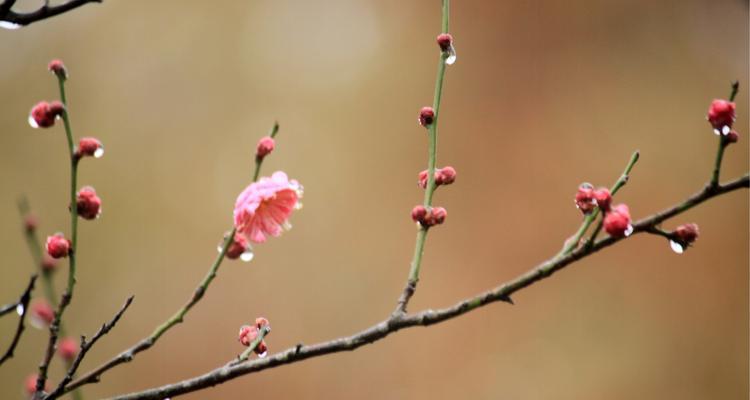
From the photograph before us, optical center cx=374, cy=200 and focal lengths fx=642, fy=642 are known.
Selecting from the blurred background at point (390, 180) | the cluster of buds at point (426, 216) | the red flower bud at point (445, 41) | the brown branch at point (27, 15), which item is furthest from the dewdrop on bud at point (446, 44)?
the blurred background at point (390, 180)

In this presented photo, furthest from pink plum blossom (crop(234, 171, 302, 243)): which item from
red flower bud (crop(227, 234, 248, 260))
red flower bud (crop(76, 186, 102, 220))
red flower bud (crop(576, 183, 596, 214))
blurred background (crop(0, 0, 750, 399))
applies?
blurred background (crop(0, 0, 750, 399))

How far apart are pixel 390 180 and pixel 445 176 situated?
135 cm

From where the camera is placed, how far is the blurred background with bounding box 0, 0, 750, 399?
5.57ft

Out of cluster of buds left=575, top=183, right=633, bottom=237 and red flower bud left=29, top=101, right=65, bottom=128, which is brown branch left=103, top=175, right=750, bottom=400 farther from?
red flower bud left=29, top=101, right=65, bottom=128

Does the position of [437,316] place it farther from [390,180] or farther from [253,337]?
[390,180]

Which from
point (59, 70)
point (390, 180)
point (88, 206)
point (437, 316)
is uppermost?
point (390, 180)

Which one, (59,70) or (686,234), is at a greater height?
(59,70)

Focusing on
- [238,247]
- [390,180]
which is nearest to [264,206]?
Result: [238,247]

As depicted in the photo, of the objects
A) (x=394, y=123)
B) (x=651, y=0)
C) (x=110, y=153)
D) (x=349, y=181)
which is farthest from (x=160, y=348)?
(x=651, y=0)

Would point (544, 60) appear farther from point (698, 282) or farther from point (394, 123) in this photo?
point (698, 282)

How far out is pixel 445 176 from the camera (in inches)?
21.7

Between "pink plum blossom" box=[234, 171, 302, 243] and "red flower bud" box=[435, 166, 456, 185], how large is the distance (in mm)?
123

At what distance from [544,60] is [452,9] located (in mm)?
320

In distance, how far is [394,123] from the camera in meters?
1.94
